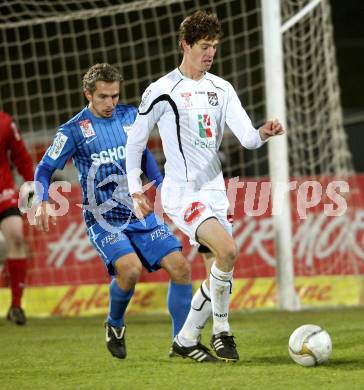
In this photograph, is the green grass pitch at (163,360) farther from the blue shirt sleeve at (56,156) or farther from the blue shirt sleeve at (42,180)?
the blue shirt sleeve at (56,156)

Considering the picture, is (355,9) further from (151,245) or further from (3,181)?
(151,245)

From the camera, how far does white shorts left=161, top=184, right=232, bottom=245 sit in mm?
5117

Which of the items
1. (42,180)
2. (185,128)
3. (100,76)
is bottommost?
(42,180)

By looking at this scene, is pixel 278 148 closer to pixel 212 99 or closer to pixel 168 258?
pixel 168 258

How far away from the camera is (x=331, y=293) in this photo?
30.3 feet

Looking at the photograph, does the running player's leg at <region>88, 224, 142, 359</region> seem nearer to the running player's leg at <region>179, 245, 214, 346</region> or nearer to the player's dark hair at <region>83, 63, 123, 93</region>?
the running player's leg at <region>179, 245, 214, 346</region>

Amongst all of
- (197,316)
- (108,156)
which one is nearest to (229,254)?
(197,316)

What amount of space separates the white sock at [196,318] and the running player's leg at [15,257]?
3.15 metres

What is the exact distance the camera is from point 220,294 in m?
5.12

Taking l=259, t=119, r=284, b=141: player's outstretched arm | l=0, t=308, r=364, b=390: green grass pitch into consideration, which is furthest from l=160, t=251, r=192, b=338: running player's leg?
l=259, t=119, r=284, b=141: player's outstretched arm

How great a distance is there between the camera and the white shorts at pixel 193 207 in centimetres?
512

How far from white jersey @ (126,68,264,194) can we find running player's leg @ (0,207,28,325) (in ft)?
10.6

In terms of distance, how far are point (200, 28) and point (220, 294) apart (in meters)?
1.43

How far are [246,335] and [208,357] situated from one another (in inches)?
56.6
